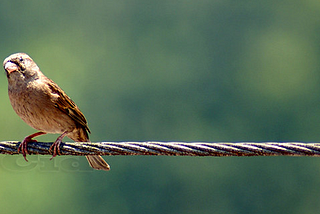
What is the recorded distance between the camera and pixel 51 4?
73562 millimetres

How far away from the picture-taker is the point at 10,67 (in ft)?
25.5

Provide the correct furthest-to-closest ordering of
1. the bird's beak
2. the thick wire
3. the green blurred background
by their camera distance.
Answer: the green blurred background, the bird's beak, the thick wire

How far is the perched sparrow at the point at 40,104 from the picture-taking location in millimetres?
7594

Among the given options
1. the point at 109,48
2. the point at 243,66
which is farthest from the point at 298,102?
the point at 109,48

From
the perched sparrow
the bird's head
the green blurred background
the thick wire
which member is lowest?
the thick wire

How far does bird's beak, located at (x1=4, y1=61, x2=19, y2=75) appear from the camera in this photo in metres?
7.76

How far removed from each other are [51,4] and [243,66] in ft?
76.8

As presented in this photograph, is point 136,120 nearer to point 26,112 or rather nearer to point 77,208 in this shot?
point 77,208

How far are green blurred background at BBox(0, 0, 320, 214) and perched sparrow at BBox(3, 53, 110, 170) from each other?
32.0m

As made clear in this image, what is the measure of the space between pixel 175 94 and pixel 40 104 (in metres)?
52.4

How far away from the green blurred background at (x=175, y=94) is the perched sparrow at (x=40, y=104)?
105 feet

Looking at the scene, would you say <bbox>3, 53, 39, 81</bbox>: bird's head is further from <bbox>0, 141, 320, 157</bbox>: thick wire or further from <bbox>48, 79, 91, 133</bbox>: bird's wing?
<bbox>0, 141, 320, 157</bbox>: thick wire

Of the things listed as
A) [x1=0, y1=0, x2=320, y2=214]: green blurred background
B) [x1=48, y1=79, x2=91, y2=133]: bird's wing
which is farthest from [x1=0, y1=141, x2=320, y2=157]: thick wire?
[x1=0, y1=0, x2=320, y2=214]: green blurred background

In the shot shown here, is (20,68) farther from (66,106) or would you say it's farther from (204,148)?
(204,148)
